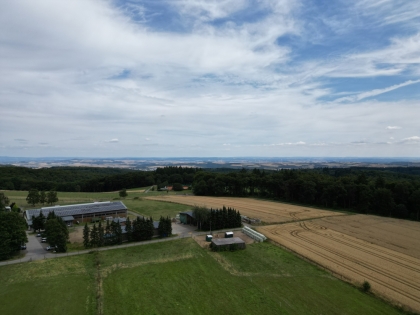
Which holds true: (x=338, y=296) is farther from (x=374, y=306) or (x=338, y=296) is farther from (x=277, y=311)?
(x=277, y=311)

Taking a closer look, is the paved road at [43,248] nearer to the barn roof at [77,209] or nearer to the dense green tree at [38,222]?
the dense green tree at [38,222]

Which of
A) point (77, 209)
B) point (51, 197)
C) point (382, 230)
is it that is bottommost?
point (382, 230)

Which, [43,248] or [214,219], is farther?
[214,219]

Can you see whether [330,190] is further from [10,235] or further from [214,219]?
[10,235]

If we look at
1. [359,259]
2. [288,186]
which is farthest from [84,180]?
[359,259]

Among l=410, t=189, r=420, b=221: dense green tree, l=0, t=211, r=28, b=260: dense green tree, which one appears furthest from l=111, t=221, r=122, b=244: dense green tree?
l=410, t=189, r=420, b=221: dense green tree
